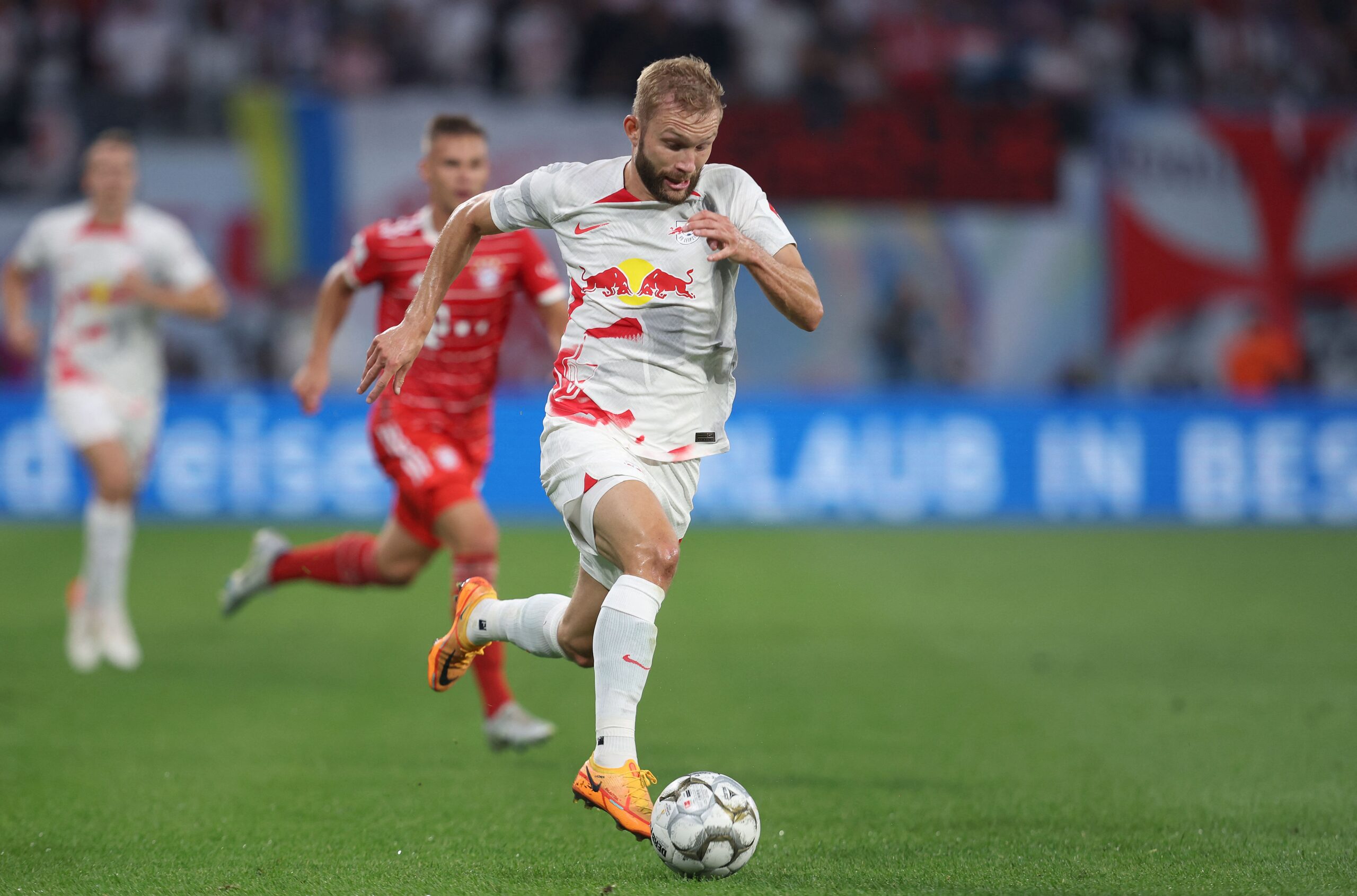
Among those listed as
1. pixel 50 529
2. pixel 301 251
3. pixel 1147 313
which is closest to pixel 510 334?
pixel 301 251

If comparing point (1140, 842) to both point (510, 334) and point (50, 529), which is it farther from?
point (510, 334)

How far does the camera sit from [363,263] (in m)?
→ 6.38

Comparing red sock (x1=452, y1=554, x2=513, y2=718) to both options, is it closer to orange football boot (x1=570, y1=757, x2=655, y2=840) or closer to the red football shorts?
the red football shorts

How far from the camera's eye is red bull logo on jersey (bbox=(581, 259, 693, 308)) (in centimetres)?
453

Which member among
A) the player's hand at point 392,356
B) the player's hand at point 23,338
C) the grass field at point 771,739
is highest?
the player's hand at point 392,356

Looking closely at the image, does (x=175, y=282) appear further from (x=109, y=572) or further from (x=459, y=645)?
(x=459, y=645)

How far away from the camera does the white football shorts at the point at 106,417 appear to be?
8102 millimetres

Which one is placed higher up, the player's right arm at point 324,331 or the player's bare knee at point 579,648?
the player's right arm at point 324,331

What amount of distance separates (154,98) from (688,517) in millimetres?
13425

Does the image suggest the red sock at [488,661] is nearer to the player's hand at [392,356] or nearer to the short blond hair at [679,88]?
the player's hand at [392,356]

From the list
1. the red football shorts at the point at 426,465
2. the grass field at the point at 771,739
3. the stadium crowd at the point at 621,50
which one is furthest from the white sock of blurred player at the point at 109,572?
the stadium crowd at the point at 621,50

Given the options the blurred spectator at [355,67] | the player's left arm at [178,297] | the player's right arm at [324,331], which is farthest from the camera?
the blurred spectator at [355,67]

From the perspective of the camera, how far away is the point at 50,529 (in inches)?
536

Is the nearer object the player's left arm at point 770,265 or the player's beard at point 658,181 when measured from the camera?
the player's left arm at point 770,265
